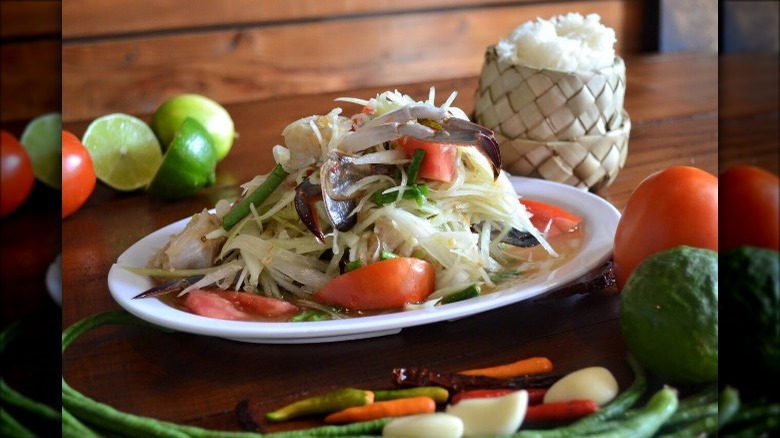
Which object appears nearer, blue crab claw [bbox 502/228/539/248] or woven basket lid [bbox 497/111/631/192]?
blue crab claw [bbox 502/228/539/248]

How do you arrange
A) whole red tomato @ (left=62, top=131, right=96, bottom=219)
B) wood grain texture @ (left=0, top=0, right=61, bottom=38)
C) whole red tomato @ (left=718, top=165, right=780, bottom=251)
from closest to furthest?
wood grain texture @ (left=0, top=0, right=61, bottom=38)
whole red tomato @ (left=718, top=165, right=780, bottom=251)
whole red tomato @ (left=62, top=131, right=96, bottom=219)

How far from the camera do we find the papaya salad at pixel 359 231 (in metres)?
0.77

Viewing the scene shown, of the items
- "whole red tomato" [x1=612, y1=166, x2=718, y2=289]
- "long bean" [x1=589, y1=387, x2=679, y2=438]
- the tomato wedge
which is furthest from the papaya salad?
"long bean" [x1=589, y1=387, x2=679, y2=438]

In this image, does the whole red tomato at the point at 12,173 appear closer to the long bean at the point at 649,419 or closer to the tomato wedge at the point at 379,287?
the long bean at the point at 649,419

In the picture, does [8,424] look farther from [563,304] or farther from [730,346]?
[563,304]

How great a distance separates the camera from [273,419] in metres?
0.61

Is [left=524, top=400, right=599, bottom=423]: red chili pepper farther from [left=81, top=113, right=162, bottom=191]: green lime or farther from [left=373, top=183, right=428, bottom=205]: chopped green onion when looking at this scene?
[left=81, top=113, right=162, bottom=191]: green lime

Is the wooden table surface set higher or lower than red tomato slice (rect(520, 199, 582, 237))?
lower

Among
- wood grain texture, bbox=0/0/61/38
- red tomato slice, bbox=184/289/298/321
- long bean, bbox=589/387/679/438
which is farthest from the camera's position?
red tomato slice, bbox=184/289/298/321

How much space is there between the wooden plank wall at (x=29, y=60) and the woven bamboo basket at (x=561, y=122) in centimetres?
82

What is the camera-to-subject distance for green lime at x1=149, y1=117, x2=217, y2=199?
42.6 inches

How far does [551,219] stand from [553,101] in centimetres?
19

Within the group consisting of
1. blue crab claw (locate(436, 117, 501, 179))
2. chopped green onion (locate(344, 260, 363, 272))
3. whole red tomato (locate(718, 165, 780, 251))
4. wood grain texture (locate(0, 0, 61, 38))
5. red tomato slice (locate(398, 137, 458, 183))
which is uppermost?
wood grain texture (locate(0, 0, 61, 38))

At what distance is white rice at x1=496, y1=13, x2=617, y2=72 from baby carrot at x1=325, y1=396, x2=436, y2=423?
1.87ft
